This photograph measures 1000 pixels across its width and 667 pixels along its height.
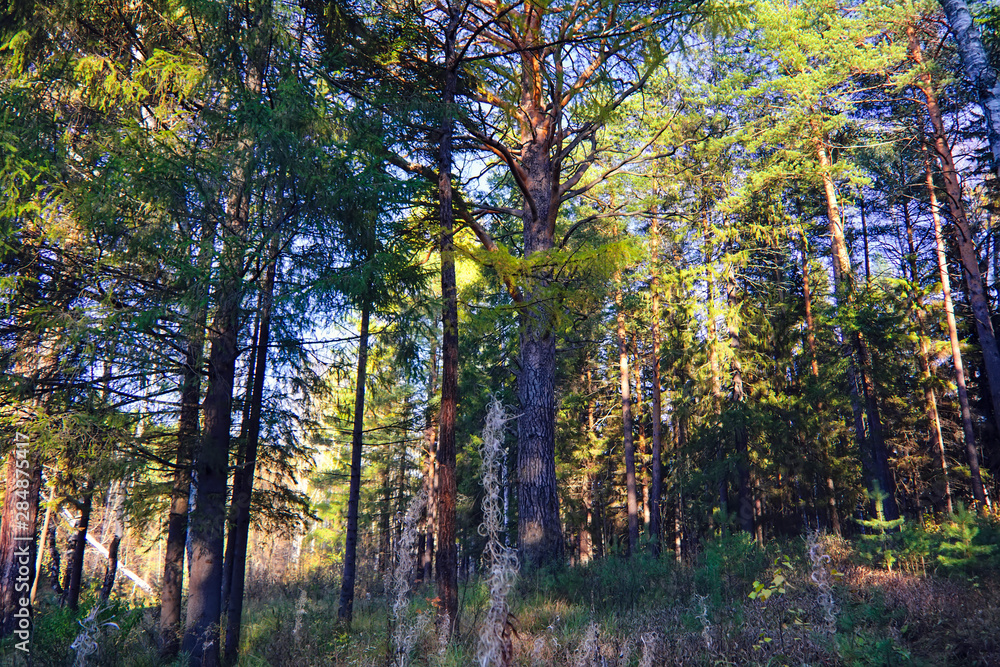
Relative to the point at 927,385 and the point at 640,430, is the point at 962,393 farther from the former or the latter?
the point at 640,430

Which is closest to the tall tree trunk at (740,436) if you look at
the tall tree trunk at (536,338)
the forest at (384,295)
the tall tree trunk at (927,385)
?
the forest at (384,295)

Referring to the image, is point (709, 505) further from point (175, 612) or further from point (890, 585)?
point (175, 612)

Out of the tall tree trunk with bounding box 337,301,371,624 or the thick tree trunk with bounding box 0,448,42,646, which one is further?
the tall tree trunk with bounding box 337,301,371,624

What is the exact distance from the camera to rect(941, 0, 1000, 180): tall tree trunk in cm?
495

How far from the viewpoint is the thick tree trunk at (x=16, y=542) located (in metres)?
9.35

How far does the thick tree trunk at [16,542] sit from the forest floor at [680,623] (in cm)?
95

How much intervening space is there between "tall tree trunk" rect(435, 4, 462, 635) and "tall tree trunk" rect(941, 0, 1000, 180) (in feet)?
21.0

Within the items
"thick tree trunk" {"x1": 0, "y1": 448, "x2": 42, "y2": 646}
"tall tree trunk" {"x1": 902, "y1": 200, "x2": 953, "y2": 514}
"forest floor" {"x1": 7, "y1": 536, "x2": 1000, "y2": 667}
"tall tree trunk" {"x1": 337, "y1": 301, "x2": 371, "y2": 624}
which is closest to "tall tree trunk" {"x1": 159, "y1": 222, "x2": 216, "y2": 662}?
"forest floor" {"x1": 7, "y1": 536, "x2": 1000, "y2": 667}

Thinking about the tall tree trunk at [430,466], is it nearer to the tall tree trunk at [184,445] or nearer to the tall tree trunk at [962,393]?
the tall tree trunk at [184,445]

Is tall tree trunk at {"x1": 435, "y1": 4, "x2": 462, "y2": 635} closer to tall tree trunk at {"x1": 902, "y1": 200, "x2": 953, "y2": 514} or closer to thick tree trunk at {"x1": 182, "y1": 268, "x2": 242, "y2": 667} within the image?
thick tree trunk at {"x1": 182, "y1": 268, "x2": 242, "y2": 667}

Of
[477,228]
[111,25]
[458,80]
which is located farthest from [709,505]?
[111,25]

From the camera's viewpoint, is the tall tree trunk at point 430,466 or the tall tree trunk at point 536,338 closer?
the tall tree trunk at point 536,338

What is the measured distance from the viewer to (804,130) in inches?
625

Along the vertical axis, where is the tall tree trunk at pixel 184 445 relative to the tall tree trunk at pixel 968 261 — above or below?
below
